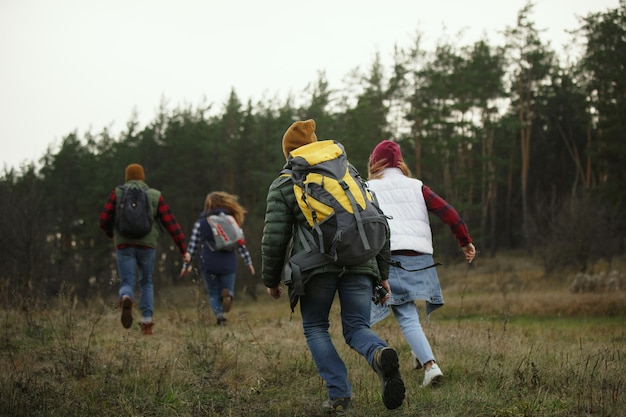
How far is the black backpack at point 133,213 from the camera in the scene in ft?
23.6

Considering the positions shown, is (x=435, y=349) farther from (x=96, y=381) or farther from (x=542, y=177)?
(x=542, y=177)

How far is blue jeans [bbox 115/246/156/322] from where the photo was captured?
7.30 metres

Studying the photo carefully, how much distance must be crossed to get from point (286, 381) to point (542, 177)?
146 ft

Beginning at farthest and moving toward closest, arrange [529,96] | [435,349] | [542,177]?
[542,177] < [529,96] < [435,349]

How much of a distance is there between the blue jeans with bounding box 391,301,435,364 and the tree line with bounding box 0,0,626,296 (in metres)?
20.4

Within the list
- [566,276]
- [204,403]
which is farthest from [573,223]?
[204,403]

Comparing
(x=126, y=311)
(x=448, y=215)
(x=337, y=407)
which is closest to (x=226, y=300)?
(x=126, y=311)

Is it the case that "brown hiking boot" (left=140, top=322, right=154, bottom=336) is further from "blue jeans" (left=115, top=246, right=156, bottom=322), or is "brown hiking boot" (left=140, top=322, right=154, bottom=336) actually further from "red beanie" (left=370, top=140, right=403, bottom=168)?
"red beanie" (left=370, top=140, right=403, bottom=168)

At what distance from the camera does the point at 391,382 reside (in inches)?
133

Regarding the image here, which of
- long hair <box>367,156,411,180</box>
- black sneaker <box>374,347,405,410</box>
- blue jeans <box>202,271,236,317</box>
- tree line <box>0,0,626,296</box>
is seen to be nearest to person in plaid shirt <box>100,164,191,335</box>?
blue jeans <box>202,271,236,317</box>

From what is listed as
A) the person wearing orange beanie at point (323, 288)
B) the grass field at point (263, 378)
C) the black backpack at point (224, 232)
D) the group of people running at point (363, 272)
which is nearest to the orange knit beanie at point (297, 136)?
the group of people running at point (363, 272)

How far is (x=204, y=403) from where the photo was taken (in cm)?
420

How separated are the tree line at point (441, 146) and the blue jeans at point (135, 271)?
57.0 feet

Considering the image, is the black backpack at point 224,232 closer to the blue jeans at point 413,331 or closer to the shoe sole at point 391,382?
the blue jeans at point 413,331
